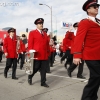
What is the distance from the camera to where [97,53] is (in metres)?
4.10

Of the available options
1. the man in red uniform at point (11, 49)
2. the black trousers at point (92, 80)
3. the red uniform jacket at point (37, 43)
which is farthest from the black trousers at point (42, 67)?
the black trousers at point (92, 80)

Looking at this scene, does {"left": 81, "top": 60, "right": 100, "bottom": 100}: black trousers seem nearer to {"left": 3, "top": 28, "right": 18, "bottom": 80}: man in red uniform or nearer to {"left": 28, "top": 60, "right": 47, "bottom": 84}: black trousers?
{"left": 28, "top": 60, "right": 47, "bottom": 84}: black trousers

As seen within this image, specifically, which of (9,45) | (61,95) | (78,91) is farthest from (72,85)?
(9,45)

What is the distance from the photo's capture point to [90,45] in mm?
4090

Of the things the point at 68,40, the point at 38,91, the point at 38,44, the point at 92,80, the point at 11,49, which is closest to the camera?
the point at 92,80

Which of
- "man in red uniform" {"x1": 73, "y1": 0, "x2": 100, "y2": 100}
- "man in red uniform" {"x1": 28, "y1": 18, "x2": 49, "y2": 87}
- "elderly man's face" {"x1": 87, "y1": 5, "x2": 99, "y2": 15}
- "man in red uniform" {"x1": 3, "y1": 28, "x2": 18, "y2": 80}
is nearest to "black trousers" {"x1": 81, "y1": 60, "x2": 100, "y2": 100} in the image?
"man in red uniform" {"x1": 73, "y1": 0, "x2": 100, "y2": 100}

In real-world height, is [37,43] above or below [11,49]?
above

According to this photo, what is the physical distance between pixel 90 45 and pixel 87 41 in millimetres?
85

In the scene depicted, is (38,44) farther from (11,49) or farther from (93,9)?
(93,9)

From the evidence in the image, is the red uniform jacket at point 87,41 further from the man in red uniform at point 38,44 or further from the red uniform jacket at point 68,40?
the red uniform jacket at point 68,40

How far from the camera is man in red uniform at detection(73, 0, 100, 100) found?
402 centimetres

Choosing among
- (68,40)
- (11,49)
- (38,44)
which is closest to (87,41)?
(38,44)

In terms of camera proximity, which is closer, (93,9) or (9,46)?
(93,9)

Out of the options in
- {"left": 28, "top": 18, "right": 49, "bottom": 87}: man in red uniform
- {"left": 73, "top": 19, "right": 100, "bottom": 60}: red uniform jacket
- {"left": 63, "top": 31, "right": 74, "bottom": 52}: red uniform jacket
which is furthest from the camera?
{"left": 63, "top": 31, "right": 74, "bottom": 52}: red uniform jacket
